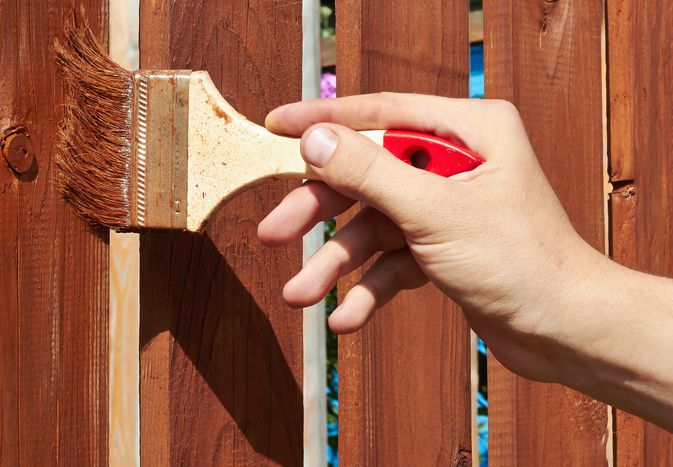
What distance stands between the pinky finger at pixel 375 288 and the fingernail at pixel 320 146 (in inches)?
9.2

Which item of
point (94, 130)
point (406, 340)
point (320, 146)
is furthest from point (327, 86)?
point (320, 146)

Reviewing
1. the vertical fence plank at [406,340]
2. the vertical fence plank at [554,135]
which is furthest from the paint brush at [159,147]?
the vertical fence plank at [554,135]

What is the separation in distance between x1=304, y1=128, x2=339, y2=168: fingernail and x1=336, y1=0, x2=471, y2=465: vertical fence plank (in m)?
0.39

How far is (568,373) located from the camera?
4.20 feet

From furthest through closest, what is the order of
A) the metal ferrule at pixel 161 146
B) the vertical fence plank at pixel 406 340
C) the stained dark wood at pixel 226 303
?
the vertical fence plank at pixel 406 340
the stained dark wood at pixel 226 303
the metal ferrule at pixel 161 146

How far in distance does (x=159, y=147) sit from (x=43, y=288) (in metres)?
0.27

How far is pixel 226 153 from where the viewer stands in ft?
3.97

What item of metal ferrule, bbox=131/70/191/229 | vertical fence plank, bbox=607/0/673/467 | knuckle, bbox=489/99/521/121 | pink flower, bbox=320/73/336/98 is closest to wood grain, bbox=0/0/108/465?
metal ferrule, bbox=131/70/191/229

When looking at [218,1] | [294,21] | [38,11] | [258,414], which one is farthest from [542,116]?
[38,11]

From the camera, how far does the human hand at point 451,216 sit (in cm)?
113

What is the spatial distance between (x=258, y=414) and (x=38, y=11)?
2.38 ft

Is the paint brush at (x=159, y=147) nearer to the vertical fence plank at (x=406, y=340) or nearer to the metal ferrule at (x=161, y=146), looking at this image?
the metal ferrule at (x=161, y=146)

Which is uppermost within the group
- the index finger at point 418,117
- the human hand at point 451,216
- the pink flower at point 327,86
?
the pink flower at point 327,86

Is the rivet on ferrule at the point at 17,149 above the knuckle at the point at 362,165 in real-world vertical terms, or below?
above
